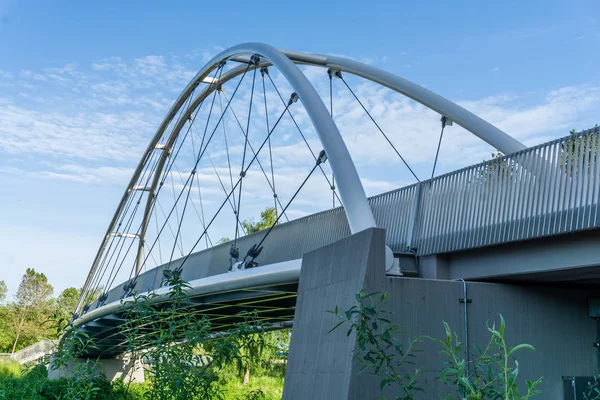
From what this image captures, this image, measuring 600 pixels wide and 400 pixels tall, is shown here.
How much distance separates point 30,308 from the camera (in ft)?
261

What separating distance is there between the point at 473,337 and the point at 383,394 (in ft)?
4.87

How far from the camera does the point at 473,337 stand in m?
8.53

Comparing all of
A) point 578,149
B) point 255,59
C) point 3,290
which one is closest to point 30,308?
point 3,290

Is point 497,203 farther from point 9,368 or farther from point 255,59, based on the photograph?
point 9,368

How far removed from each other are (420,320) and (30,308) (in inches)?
3081

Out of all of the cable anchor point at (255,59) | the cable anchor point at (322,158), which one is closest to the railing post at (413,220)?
the cable anchor point at (322,158)

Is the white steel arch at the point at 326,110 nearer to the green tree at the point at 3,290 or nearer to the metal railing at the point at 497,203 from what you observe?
the metal railing at the point at 497,203

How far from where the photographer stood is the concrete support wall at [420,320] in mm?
7867

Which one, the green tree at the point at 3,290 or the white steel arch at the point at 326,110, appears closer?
the white steel arch at the point at 326,110

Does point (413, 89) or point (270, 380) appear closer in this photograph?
point (413, 89)

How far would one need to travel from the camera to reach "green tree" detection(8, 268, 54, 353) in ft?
247

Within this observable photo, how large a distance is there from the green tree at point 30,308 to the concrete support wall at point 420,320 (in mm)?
70696

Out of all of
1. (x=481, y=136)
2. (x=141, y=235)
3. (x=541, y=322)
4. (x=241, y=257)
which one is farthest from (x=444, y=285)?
(x=141, y=235)

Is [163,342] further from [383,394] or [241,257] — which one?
[241,257]
